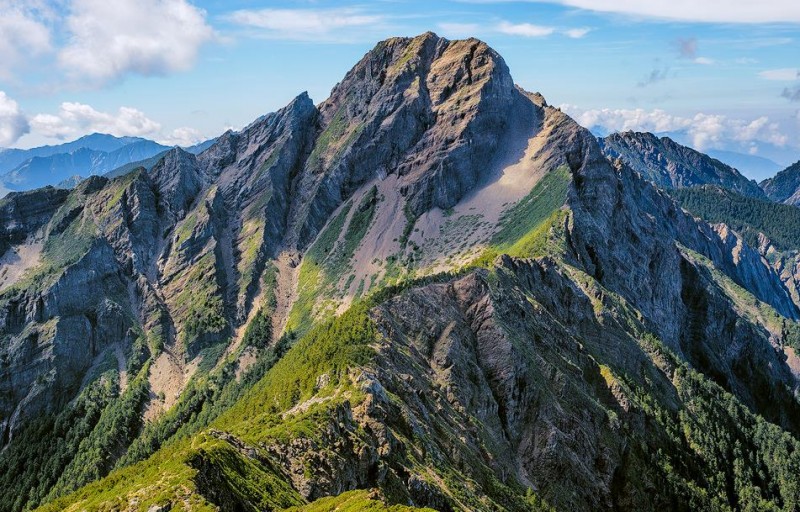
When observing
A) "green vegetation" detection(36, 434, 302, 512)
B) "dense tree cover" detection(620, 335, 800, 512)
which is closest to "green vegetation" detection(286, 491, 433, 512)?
"green vegetation" detection(36, 434, 302, 512)

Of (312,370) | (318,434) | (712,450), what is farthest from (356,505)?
(712,450)

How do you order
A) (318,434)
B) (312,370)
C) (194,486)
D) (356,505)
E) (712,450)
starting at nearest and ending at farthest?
(356,505) → (194,486) → (318,434) → (312,370) → (712,450)

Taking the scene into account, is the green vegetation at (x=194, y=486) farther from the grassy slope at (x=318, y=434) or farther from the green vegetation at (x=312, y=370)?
the green vegetation at (x=312, y=370)

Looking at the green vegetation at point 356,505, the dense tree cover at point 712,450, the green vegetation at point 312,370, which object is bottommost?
the dense tree cover at point 712,450

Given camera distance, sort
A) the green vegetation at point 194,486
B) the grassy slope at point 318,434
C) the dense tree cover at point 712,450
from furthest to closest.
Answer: the dense tree cover at point 712,450
the grassy slope at point 318,434
the green vegetation at point 194,486

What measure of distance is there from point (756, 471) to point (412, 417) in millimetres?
120233

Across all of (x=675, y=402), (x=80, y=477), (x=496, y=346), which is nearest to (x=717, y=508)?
(x=675, y=402)

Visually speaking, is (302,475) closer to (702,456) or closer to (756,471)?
(702,456)

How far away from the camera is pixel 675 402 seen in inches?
6865

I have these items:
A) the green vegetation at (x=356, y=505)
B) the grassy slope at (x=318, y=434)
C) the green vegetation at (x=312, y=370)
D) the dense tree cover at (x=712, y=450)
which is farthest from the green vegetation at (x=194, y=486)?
the dense tree cover at (x=712, y=450)

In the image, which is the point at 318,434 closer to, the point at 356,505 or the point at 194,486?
the point at 356,505

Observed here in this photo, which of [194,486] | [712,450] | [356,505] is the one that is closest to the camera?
[356,505]

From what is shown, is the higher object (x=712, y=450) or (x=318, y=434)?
(x=318, y=434)

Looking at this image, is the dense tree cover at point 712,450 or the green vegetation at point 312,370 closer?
the green vegetation at point 312,370
